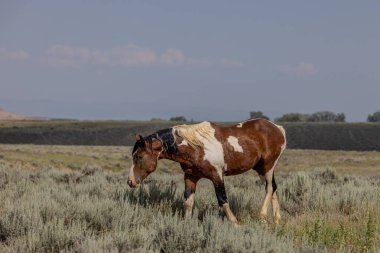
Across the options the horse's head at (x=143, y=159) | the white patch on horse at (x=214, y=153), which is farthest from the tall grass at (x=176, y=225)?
the white patch on horse at (x=214, y=153)

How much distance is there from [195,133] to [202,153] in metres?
0.37

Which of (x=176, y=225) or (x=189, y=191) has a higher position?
(x=189, y=191)

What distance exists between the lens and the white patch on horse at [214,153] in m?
7.67

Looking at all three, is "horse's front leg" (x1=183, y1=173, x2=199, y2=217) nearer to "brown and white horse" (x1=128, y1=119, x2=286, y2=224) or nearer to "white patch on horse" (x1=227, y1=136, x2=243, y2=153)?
"brown and white horse" (x1=128, y1=119, x2=286, y2=224)

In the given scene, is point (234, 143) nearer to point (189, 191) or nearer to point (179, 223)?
point (189, 191)

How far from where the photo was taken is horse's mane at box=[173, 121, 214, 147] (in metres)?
→ 7.75

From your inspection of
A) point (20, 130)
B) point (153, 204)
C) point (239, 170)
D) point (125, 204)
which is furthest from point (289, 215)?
point (20, 130)

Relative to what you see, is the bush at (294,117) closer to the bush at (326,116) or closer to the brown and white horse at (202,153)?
the bush at (326,116)

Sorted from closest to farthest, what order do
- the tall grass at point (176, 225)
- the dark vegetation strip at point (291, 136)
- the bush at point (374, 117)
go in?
1. the tall grass at point (176, 225)
2. the dark vegetation strip at point (291, 136)
3. the bush at point (374, 117)

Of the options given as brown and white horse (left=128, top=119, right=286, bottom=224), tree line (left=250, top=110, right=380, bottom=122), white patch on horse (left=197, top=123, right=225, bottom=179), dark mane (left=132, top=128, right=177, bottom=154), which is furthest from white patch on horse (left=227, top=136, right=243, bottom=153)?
tree line (left=250, top=110, right=380, bottom=122)

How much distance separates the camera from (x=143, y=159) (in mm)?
7727

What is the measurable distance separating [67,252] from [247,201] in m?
4.91

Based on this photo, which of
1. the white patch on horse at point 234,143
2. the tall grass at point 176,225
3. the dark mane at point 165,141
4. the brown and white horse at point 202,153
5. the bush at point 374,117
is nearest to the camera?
the tall grass at point 176,225

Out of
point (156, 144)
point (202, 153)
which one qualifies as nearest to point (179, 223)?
point (202, 153)
